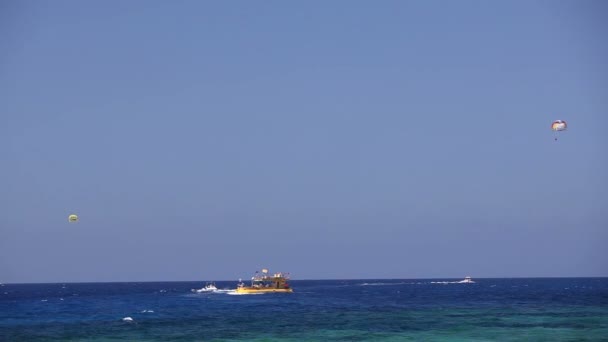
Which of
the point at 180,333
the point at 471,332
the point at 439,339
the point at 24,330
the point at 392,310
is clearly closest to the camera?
the point at 439,339

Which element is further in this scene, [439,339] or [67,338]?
[67,338]

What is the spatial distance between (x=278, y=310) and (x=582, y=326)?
134 ft

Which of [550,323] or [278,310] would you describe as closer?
[550,323]

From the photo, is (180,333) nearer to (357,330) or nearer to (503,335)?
(357,330)

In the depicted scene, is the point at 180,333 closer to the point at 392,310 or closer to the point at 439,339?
the point at 439,339

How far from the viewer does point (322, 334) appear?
206 feet

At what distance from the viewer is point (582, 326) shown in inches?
2576

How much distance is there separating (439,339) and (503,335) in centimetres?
540

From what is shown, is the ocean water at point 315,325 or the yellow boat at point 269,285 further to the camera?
the yellow boat at point 269,285

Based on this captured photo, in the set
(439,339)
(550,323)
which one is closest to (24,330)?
(439,339)

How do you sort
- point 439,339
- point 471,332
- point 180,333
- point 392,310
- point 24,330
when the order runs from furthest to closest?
1. point 392,310
2. point 24,330
3. point 180,333
4. point 471,332
5. point 439,339

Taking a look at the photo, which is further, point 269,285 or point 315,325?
point 269,285

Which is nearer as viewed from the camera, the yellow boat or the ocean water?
the ocean water

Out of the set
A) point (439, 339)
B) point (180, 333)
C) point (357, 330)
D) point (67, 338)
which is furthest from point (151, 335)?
point (439, 339)
